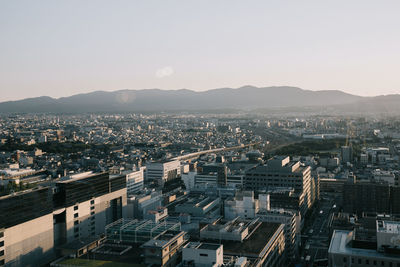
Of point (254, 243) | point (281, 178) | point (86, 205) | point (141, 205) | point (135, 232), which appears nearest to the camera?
point (254, 243)

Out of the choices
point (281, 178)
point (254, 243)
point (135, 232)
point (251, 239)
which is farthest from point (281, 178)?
point (135, 232)

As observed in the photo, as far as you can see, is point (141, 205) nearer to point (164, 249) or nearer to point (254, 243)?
point (254, 243)

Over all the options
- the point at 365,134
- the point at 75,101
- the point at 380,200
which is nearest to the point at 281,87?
the point at 75,101

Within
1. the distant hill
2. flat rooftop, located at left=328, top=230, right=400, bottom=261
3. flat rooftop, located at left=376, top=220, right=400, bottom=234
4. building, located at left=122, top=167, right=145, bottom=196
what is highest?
the distant hill

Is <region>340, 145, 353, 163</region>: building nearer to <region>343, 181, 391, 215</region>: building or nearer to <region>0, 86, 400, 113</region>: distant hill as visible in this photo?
<region>343, 181, 391, 215</region>: building

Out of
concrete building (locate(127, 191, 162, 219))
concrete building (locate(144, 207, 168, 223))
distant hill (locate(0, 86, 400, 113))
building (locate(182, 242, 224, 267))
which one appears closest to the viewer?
building (locate(182, 242, 224, 267))

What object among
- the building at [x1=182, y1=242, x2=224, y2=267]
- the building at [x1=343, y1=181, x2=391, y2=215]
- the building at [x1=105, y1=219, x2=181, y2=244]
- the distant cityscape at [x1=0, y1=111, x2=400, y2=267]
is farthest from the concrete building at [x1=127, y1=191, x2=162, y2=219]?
the building at [x1=343, y1=181, x2=391, y2=215]

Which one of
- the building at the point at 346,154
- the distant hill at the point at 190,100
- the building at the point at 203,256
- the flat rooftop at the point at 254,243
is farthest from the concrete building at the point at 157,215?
the distant hill at the point at 190,100

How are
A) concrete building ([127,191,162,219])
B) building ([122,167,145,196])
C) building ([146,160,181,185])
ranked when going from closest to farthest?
concrete building ([127,191,162,219])
building ([122,167,145,196])
building ([146,160,181,185])
